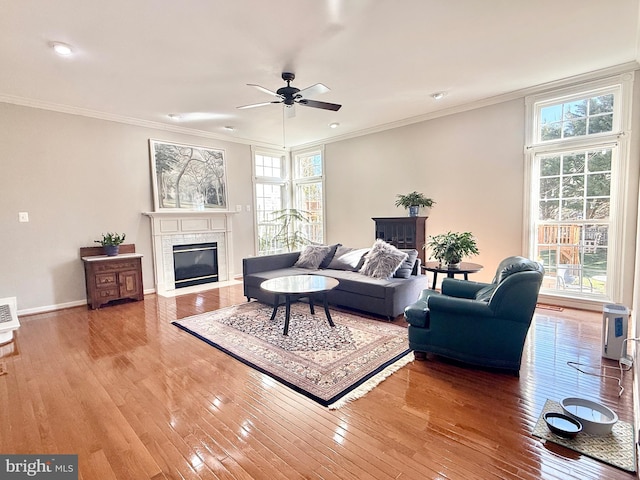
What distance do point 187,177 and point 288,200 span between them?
96.3 inches

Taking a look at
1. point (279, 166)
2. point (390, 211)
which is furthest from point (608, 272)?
point (279, 166)

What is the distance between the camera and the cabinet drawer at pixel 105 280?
4.51m

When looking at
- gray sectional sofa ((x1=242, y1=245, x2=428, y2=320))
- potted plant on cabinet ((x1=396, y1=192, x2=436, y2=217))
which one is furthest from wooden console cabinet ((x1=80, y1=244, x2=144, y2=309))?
potted plant on cabinet ((x1=396, y1=192, x2=436, y2=217))

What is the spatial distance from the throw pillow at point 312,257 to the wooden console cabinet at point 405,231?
3.76 ft

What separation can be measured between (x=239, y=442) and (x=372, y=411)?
2.76ft

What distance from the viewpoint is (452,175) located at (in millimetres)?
4965

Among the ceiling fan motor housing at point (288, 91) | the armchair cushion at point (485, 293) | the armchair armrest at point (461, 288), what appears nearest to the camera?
the armchair cushion at point (485, 293)

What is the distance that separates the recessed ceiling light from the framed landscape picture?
2370mm

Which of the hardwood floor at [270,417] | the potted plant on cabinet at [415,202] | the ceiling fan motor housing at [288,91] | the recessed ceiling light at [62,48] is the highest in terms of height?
the recessed ceiling light at [62,48]

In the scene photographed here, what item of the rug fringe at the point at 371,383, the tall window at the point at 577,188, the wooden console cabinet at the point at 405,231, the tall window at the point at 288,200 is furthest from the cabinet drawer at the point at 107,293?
the tall window at the point at 577,188

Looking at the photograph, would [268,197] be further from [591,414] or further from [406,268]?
[591,414]

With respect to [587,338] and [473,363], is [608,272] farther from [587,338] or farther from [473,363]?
[473,363]

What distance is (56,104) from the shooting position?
4340 millimetres

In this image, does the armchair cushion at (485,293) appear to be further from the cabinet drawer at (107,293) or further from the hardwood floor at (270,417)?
the cabinet drawer at (107,293)
